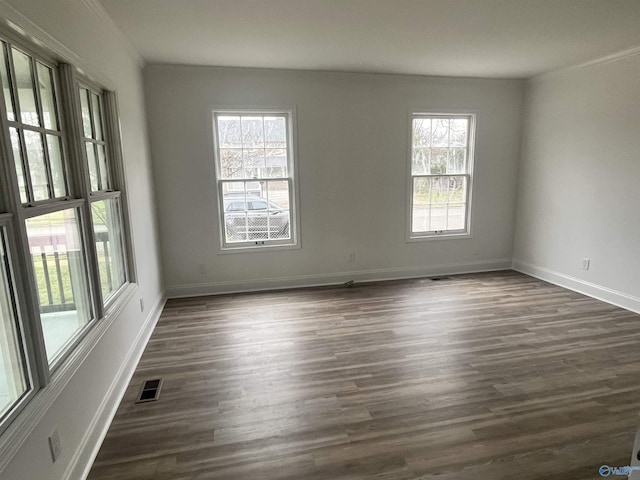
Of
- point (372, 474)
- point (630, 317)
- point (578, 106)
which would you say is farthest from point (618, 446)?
point (578, 106)

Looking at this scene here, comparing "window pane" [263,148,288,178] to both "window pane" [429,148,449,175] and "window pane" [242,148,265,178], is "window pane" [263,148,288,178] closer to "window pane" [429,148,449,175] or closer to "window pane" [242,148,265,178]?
"window pane" [242,148,265,178]

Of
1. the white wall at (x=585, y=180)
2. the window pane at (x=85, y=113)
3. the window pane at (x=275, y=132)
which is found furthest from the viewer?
the window pane at (x=275, y=132)

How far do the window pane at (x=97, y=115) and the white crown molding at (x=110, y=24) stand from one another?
0.53 m

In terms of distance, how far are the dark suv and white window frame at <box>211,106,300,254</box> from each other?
6 cm

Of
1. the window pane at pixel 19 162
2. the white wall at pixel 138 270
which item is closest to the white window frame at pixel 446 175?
the white wall at pixel 138 270

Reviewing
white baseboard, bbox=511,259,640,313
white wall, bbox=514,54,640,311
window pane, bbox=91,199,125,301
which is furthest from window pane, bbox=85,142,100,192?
white baseboard, bbox=511,259,640,313

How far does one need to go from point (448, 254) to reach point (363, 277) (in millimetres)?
1313

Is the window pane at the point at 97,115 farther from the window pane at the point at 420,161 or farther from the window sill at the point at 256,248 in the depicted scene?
the window pane at the point at 420,161

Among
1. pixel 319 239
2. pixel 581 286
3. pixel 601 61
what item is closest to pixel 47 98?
pixel 319 239

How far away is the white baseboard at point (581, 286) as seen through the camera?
3807 millimetres

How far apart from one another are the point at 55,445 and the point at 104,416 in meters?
0.62

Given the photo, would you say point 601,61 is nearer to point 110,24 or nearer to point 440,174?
point 440,174

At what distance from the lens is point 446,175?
5004 millimetres

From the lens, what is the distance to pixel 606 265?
13.2ft
